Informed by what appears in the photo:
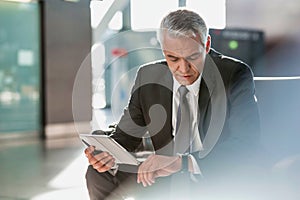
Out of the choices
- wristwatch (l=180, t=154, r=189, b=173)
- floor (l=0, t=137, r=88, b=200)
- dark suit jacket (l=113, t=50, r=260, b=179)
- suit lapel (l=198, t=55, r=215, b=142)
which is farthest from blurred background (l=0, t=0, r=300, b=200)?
wristwatch (l=180, t=154, r=189, b=173)

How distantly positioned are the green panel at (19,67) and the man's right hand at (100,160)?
19.4 ft

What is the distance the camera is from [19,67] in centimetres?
746

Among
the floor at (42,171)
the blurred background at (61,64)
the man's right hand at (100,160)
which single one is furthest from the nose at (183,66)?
the floor at (42,171)

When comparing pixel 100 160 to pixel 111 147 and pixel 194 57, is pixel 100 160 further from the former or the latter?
pixel 194 57

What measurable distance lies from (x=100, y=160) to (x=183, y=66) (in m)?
0.46

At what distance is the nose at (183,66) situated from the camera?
1.54m

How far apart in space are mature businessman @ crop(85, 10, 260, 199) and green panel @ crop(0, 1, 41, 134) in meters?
5.92

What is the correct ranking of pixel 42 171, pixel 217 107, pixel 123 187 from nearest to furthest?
1. pixel 217 107
2. pixel 123 187
3. pixel 42 171

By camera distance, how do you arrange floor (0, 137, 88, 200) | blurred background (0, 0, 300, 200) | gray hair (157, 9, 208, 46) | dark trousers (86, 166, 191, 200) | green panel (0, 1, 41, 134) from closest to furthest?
gray hair (157, 9, 208, 46) → dark trousers (86, 166, 191, 200) → floor (0, 137, 88, 200) → blurred background (0, 0, 300, 200) → green panel (0, 1, 41, 134)

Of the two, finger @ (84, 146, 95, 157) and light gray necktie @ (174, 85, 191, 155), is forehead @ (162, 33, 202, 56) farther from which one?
finger @ (84, 146, 95, 157)

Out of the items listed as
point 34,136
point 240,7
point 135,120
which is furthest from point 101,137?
point 34,136

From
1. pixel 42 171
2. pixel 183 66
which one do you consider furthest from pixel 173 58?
pixel 42 171

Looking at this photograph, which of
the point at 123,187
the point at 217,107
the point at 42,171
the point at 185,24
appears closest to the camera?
the point at 185,24

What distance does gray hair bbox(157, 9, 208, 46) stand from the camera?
4.92 feet
